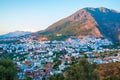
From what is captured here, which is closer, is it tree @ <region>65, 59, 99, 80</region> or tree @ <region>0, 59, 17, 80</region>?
tree @ <region>0, 59, 17, 80</region>

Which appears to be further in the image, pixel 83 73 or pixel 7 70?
pixel 83 73

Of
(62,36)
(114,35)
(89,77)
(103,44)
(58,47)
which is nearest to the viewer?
(89,77)

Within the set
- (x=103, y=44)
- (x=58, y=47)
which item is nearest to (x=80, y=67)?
(x=58, y=47)

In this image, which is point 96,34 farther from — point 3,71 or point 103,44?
point 3,71

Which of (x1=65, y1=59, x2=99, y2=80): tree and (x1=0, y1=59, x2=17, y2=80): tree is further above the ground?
(x1=0, y1=59, x2=17, y2=80): tree

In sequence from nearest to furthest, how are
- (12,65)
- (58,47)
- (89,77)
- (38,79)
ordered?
(12,65) → (89,77) → (38,79) → (58,47)

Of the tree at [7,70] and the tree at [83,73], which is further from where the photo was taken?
the tree at [83,73]

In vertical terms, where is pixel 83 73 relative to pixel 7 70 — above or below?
below

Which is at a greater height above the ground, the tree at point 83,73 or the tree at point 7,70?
the tree at point 7,70
